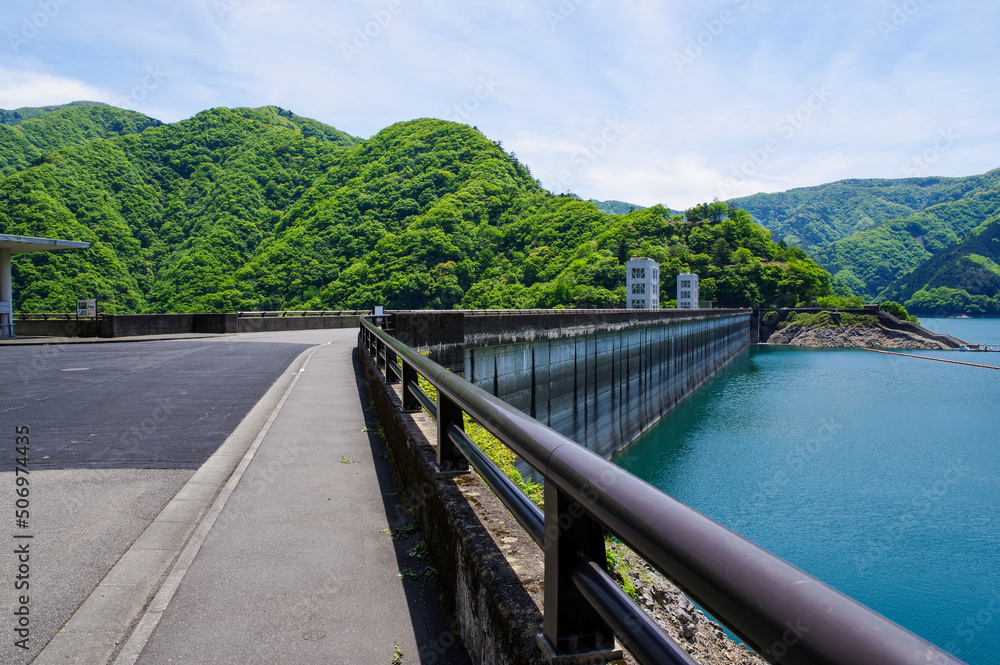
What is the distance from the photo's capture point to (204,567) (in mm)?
3557

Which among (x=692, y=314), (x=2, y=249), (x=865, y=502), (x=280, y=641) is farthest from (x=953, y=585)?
(x=2, y=249)

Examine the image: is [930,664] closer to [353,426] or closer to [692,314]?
[353,426]

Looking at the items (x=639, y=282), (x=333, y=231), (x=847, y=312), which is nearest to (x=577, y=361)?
(x=639, y=282)

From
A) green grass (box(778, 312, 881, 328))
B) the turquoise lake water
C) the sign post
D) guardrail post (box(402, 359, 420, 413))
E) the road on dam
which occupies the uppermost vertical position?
the sign post

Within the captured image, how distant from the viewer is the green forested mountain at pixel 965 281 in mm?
174250

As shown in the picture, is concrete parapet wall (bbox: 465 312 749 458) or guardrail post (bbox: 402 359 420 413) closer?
guardrail post (bbox: 402 359 420 413)

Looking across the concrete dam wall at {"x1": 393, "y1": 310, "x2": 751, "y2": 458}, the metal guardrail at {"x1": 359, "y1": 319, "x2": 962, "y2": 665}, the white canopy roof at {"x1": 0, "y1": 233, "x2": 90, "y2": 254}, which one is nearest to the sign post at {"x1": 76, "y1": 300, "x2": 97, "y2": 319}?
the white canopy roof at {"x1": 0, "y1": 233, "x2": 90, "y2": 254}

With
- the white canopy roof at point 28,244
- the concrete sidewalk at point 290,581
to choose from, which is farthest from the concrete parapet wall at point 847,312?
the concrete sidewalk at point 290,581

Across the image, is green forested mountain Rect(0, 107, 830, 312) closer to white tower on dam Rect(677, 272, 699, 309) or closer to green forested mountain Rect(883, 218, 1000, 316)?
white tower on dam Rect(677, 272, 699, 309)

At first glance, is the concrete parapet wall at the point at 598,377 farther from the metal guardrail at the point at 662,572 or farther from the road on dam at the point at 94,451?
the metal guardrail at the point at 662,572

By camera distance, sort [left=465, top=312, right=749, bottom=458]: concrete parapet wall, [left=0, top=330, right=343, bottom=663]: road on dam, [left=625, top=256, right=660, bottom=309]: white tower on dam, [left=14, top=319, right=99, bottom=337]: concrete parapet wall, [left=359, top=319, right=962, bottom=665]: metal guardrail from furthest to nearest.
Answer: [left=625, top=256, right=660, bottom=309]: white tower on dam
[left=14, top=319, right=99, bottom=337]: concrete parapet wall
[left=465, top=312, right=749, bottom=458]: concrete parapet wall
[left=0, top=330, right=343, bottom=663]: road on dam
[left=359, top=319, right=962, bottom=665]: metal guardrail

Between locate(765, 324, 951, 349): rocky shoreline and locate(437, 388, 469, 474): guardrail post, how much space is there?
314 feet

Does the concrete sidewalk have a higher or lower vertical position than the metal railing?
lower

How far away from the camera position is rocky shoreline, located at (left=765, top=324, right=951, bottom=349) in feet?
274
